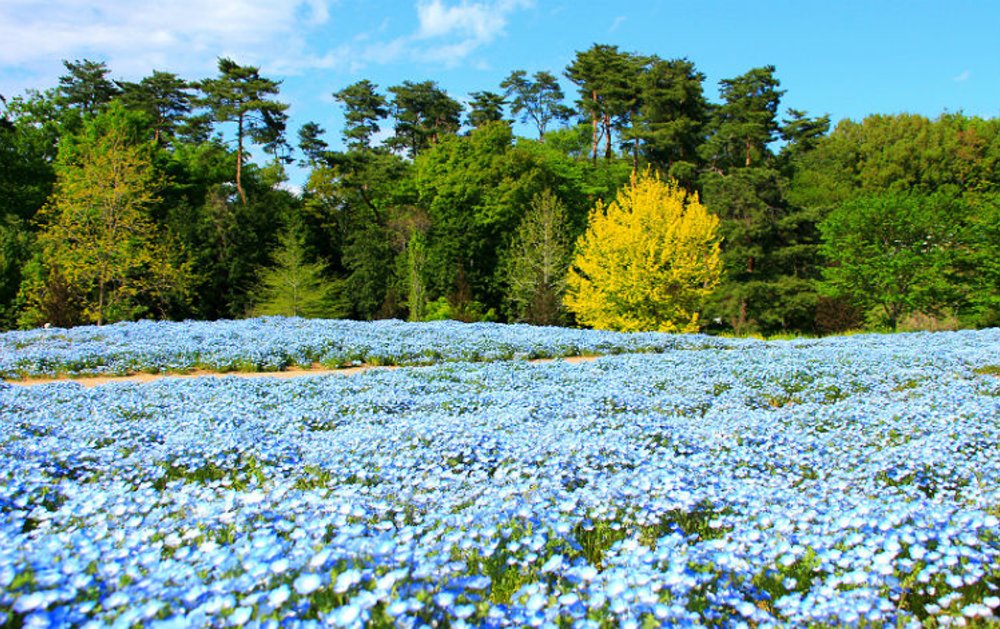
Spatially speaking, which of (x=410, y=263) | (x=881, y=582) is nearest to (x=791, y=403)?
(x=881, y=582)

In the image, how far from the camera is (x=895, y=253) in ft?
95.0

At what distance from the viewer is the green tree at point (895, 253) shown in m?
28.1

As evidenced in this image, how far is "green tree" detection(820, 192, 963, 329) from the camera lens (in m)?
28.1

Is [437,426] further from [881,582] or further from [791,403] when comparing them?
[791,403]

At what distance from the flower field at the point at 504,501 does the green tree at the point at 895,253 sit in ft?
72.0

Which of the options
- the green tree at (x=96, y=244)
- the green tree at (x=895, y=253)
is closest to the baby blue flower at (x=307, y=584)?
the green tree at (x=96, y=244)

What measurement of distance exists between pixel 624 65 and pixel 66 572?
47.6 metres

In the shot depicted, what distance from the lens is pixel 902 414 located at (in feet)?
22.0

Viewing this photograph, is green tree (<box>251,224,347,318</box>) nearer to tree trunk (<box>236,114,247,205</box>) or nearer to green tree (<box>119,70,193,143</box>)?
tree trunk (<box>236,114,247,205</box>)

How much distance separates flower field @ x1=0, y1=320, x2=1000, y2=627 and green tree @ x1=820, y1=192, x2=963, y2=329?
21957mm

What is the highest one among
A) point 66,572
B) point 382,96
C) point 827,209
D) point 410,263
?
point 382,96

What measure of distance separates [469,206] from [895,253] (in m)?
23.3

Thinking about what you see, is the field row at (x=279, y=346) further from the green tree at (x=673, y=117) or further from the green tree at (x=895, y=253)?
the green tree at (x=673, y=117)

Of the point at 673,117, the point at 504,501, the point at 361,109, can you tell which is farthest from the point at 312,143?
the point at 504,501
